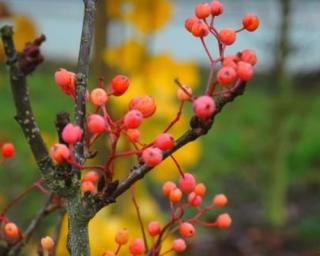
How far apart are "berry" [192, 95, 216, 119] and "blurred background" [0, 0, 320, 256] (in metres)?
0.57

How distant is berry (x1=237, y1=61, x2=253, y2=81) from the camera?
61 cm

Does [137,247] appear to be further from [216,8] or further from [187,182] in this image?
[216,8]

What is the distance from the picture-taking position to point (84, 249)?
27.2 inches

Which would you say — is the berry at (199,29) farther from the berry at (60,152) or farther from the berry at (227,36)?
the berry at (60,152)

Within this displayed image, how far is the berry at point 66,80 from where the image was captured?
26.5 inches

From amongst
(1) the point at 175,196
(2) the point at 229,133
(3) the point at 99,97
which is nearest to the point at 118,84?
(3) the point at 99,97

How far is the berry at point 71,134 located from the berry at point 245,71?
13 cm

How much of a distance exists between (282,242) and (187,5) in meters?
6.16

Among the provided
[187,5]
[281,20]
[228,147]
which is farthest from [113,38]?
[187,5]

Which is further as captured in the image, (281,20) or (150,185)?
(150,185)

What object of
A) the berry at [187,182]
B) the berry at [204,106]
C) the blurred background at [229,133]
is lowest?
the blurred background at [229,133]

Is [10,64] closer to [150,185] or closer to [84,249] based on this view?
[84,249]

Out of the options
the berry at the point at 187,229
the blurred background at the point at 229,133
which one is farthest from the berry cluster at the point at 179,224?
the blurred background at the point at 229,133

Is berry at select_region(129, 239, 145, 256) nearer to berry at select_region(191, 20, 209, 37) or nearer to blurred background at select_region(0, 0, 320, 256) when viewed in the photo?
berry at select_region(191, 20, 209, 37)
